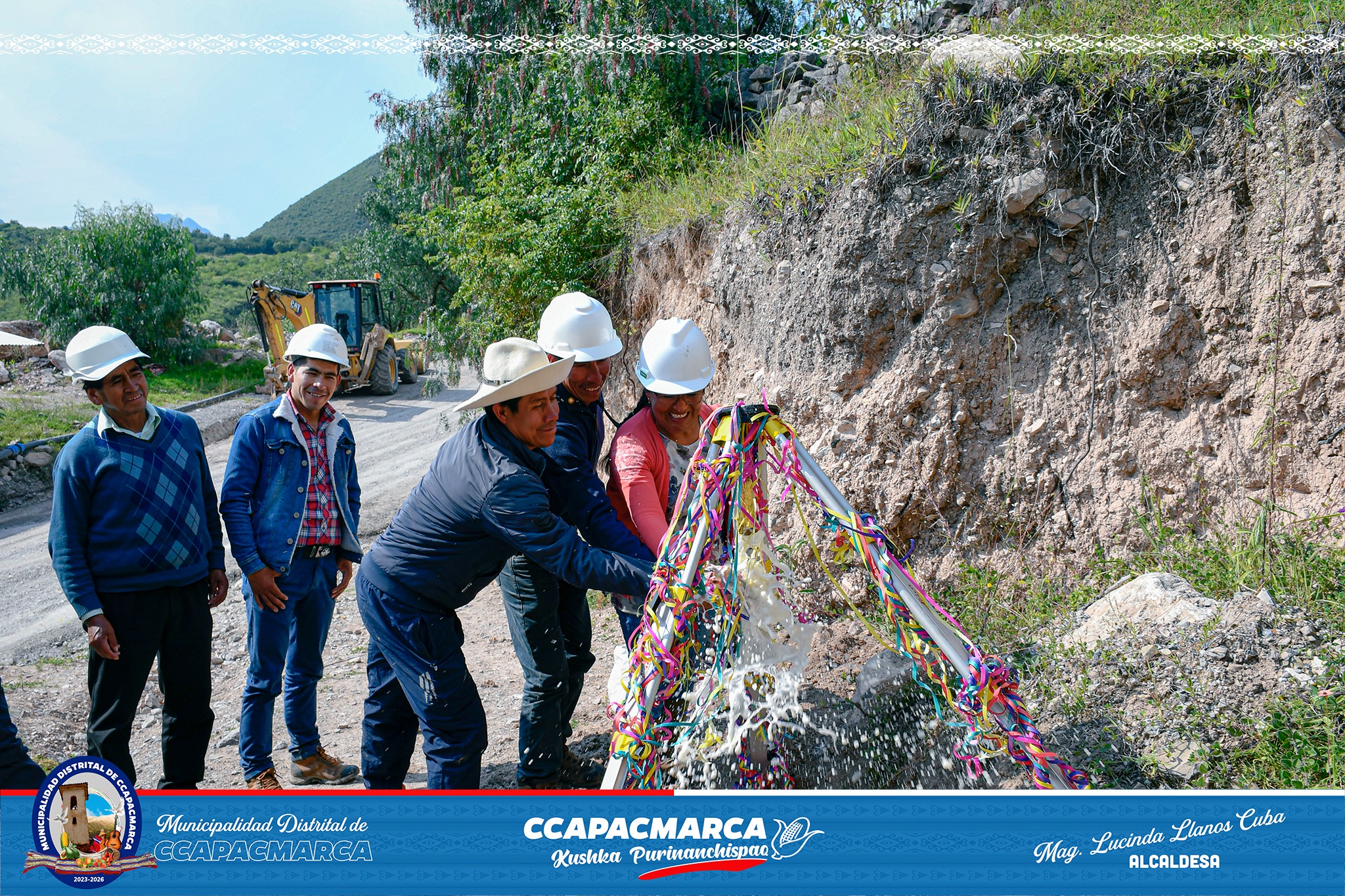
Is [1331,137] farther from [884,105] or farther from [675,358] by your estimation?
[675,358]

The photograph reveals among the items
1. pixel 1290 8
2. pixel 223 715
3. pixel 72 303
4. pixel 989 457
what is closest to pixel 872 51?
pixel 1290 8

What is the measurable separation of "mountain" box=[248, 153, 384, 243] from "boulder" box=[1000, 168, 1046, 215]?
85.3 metres

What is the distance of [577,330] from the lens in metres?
3.18

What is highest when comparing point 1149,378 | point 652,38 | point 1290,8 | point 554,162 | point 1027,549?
point 652,38

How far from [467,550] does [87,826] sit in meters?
1.28

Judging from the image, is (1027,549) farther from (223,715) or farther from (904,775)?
(223,715)

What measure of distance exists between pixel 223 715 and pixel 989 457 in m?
4.52

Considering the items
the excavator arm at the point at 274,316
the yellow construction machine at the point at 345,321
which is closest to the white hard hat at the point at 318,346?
the yellow construction machine at the point at 345,321

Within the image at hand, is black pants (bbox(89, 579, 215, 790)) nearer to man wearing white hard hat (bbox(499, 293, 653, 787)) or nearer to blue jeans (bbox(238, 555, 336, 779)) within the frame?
blue jeans (bbox(238, 555, 336, 779))

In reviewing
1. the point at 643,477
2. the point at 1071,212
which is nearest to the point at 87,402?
the point at 643,477


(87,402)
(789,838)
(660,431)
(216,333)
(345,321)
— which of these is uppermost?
(660,431)

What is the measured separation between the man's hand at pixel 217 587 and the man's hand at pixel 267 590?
0.33 feet

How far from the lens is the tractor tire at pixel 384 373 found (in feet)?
58.4

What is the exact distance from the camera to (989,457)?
4176 millimetres
